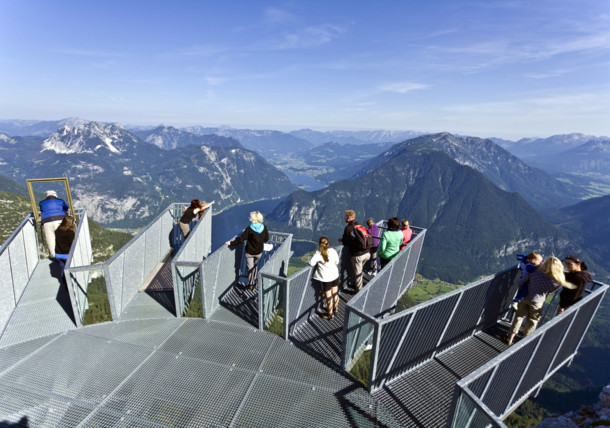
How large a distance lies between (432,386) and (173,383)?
517 cm

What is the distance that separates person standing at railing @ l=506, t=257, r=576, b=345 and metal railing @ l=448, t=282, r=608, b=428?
1.87 ft

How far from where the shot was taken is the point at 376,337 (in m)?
5.26

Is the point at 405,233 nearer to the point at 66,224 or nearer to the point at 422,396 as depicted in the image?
the point at 422,396

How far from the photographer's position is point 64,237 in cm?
911

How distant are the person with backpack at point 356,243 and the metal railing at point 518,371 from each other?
14.1 feet

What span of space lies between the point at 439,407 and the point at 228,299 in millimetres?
6021

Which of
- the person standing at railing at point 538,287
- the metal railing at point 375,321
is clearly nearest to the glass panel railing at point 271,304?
the metal railing at point 375,321

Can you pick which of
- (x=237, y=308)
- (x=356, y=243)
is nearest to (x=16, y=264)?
(x=237, y=308)

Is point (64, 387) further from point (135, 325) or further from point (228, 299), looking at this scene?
point (228, 299)

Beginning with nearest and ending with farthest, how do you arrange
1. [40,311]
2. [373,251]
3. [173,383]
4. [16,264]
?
[173,383] < [40,311] < [16,264] < [373,251]

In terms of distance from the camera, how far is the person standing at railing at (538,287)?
22.5 feet

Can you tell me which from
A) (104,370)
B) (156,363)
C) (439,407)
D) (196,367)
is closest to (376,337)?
(439,407)

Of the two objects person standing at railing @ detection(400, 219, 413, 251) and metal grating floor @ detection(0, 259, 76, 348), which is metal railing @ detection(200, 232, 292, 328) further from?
person standing at railing @ detection(400, 219, 413, 251)

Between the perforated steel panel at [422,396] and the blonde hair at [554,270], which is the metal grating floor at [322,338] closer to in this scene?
the perforated steel panel at [422,396]
